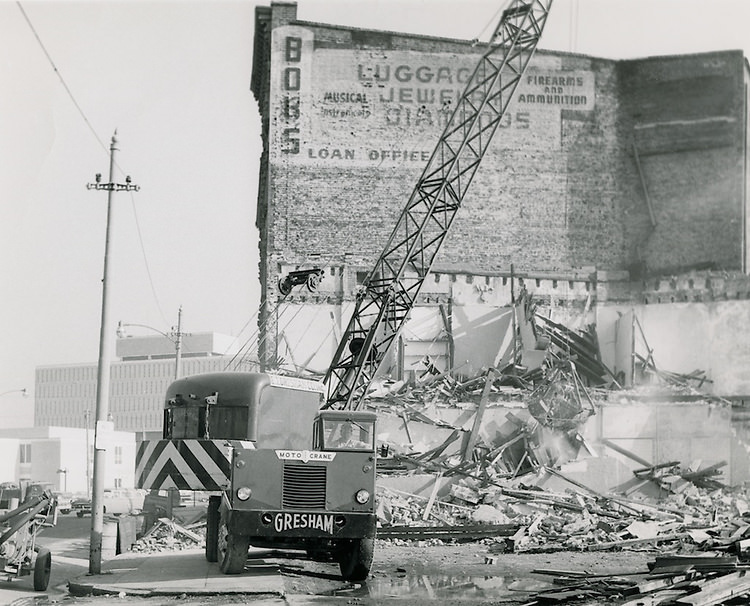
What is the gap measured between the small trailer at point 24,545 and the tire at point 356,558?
4.31 m

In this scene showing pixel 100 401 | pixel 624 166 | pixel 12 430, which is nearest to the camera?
pixel 100 401

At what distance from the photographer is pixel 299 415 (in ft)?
46.7

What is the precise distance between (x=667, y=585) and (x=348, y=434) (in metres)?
4.22

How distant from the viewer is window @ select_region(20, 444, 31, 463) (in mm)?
66562

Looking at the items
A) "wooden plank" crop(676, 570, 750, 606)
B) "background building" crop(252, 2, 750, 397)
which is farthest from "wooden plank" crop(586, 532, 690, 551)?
"background building" crop(252, 2, 750, 397)

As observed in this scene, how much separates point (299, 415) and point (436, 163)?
31.0 m

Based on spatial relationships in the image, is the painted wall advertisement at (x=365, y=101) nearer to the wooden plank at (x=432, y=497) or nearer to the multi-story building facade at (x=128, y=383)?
the wooden plank at (x=432, y=497)

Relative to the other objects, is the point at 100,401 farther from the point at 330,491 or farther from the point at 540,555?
the point at 540,555

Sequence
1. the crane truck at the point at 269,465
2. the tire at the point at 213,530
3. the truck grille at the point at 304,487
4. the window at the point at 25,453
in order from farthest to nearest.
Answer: the window at the point at 25,453 < the tire at the point at 213,530 < the truck grille at the point at 304,487 < the crane truck at the point at 269,465

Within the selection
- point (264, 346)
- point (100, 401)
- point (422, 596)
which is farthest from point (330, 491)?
point (264, 346)

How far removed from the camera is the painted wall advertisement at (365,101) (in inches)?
1622

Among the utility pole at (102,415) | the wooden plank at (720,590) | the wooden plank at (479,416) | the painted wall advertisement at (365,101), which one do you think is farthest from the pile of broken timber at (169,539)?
the painted wall advertisement at (365,101)

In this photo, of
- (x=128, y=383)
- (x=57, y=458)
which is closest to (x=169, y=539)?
(x=57, y=458)

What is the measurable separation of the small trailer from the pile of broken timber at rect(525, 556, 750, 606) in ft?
22.8
